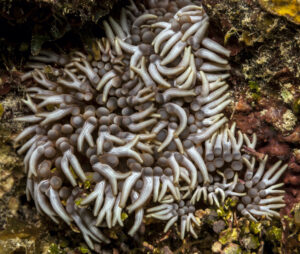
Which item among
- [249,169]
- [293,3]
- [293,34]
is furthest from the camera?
[249,169]

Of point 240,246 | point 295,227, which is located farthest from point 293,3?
point 240,246

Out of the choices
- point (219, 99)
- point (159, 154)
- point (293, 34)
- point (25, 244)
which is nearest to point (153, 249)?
point (159, 154)

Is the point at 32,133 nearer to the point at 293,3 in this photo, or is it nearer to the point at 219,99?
the point at 219,99

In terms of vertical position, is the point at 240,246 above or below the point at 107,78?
below

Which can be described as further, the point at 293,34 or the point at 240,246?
the point at 240,246

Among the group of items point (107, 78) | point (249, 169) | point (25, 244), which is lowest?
point (25, 244)

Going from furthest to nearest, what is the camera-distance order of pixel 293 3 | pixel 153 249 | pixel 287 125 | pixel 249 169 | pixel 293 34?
1. pixel 153 249
2. pixel 249 169
3. pixel 287 125
4. pixel 293 34
5. pixel 293 3
